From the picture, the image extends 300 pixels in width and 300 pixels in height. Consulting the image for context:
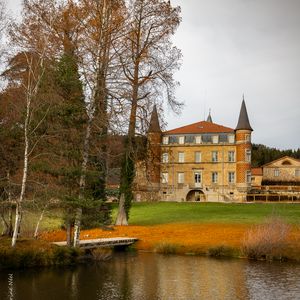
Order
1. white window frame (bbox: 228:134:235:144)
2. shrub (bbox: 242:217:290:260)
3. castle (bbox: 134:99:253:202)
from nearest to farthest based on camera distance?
shrub (bbox: 242:217:290:260) → castle (bbox: 134:99:253:202) → white window frame (bbox: 228:134:235:144)

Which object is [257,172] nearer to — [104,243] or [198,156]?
[198,156]

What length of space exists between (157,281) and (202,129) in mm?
44554

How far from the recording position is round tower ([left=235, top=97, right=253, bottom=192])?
186ft

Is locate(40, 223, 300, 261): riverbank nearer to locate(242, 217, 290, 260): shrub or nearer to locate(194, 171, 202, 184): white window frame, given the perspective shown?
locate(242, 217, 290, 260): shrub

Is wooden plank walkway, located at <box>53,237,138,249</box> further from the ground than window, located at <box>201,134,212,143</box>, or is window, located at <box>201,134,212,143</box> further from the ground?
window, located at <box>201,134,212,143</box>

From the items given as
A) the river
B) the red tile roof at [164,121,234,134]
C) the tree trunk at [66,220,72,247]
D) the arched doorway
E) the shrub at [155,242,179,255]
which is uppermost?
the red tile roof at [164,121,234,134]

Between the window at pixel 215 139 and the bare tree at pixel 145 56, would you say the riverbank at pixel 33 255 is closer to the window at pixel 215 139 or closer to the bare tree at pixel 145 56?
the bare tree at pixel 145 56

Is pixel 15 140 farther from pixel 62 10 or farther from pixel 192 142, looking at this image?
pixel 192 142

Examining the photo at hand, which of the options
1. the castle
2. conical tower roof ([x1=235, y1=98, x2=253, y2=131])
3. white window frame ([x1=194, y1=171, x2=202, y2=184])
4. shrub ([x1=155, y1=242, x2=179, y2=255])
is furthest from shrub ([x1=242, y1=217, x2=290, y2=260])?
white window frame ([x1=194, y1=171, x2=202, y2=184])

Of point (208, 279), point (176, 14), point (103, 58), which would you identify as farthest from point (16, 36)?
point (208, 279)

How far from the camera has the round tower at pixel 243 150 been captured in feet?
186

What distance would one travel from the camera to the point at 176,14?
2947 centimetres

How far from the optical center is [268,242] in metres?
22.2

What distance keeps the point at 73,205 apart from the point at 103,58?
681 centimetres
